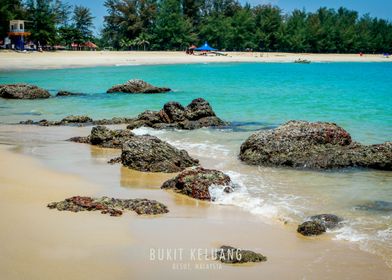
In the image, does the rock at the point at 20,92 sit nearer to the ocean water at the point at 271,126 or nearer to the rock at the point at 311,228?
the ocean water at the point at 271,126

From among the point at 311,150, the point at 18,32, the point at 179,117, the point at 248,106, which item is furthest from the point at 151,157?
the point at 18,32

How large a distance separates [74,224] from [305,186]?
499cm

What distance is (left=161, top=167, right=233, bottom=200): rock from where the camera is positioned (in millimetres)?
9898

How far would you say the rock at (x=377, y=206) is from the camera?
9.53 m

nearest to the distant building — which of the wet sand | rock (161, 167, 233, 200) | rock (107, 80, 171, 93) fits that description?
rock (107, 80, 171, 93)

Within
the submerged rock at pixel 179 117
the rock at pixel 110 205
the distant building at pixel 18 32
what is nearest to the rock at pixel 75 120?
the submerged rock at pixel 179 117

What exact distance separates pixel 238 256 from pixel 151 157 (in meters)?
5.50

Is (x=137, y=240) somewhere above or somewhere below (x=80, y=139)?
above

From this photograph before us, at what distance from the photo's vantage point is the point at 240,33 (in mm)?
115125

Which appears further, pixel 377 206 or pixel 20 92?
pixel 20 92

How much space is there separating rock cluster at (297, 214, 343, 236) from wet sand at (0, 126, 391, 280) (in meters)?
0.16

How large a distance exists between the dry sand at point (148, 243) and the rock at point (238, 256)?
123 millimetres

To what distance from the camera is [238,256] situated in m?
6.91

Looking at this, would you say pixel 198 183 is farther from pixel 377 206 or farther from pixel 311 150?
pixel 311 150
